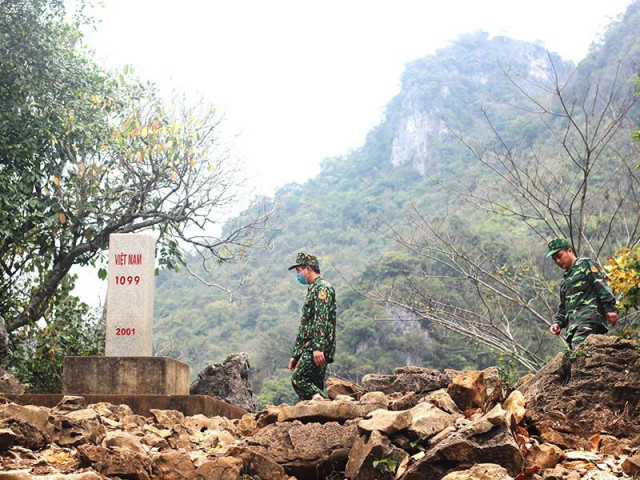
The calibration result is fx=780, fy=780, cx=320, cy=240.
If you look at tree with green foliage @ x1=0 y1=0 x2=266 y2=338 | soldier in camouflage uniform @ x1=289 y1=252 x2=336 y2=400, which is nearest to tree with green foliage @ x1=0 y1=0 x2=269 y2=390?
tree with green foliage @ x1=0 y1=0 x2=266 y2=338

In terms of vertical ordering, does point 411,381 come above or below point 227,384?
above

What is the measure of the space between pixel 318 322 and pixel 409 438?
254 centimetres

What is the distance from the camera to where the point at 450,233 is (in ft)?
66.9

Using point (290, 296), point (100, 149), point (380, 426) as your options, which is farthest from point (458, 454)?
point (290, 296)

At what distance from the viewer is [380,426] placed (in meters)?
5.21

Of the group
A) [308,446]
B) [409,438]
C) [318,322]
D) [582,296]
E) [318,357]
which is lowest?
[308,446]

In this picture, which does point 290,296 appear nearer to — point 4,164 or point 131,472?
point 4,164

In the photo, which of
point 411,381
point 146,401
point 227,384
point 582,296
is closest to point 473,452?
point 411,381

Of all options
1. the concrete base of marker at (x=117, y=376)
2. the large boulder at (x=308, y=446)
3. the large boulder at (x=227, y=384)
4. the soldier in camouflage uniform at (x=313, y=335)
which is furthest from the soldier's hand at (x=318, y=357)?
the large boulder at (x=227, y=384)

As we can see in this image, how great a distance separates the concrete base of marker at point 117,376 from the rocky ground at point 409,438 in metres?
2.18

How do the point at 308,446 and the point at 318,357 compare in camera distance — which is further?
the point at 318,357

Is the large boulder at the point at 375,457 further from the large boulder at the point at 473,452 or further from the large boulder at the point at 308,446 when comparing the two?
the large boulder at the point at 308,446

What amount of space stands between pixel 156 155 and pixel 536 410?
9.51 metres

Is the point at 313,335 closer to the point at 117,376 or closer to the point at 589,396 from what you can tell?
the point at 117,376
